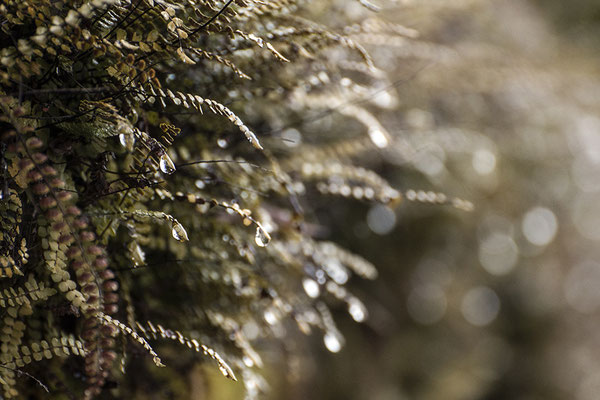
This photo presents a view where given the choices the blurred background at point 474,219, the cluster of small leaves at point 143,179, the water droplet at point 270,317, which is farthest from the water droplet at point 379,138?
the water droplet at point 270,317

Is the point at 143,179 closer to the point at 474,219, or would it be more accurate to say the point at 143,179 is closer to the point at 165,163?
the point at 165,163

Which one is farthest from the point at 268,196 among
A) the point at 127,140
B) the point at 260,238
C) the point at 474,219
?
the point at 474,219

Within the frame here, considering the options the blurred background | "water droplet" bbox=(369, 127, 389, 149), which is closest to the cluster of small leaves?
"water droplet" bbox=(369, 127, 389, 149)

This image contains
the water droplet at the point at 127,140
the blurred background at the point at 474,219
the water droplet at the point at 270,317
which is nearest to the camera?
the water droplet at the point at 127,140

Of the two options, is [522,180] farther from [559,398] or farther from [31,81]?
[31,81]

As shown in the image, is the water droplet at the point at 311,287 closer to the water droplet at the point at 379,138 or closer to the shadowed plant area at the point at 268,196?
the shadowed plant area at the point at 268,196

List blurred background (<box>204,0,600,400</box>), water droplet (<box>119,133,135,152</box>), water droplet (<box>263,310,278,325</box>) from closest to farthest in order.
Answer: water droplet (<box>119,133,135,152</box>), water droplet (<box>263,310,278,325</box>), blurred background (<box>204,0,600,400</box>)

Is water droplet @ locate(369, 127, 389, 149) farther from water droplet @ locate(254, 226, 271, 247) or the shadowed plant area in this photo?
water droplet @ locate(254, 226, 271, 247)

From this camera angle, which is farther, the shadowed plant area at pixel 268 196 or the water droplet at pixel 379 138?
the water droplet at pixel 379 138
